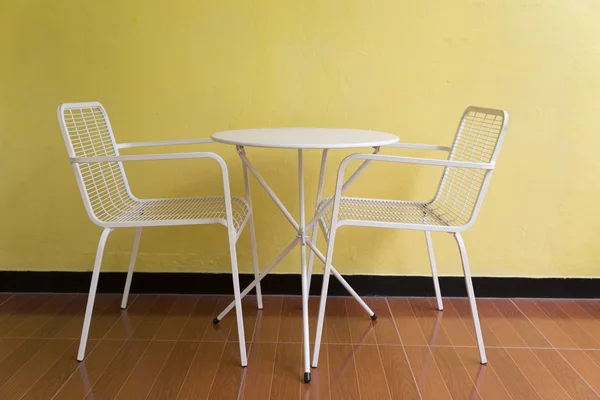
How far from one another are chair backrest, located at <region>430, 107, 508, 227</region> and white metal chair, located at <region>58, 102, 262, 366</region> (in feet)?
2.70

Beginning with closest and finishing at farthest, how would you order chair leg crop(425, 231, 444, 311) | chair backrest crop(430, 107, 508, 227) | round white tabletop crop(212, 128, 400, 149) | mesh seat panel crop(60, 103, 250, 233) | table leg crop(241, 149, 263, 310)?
1. round white tabletop crop(212, 128, 400, 149)
2. mesh seat panel crop(60, 103, 250, 233)
3. chair backrest crop(430, 107, 508, 227)
4. table leg crop(241, 149, 263, 310)
5. chair leg crop(425, 231, 444, 311)

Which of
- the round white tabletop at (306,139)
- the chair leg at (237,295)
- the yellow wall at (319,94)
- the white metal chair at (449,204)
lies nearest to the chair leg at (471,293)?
the white metal chair at (449,204)

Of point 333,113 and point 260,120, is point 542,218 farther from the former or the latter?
point 260,120

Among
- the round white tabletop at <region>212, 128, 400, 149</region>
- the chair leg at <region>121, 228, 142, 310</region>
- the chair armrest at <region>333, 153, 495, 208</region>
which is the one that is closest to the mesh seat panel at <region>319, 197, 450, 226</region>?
the chair armrest at <region>333, 153, 495, 208</region>

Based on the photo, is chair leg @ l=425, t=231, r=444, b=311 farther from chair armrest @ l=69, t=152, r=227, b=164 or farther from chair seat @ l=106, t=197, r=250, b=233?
chair armrest @ l=69, t=152, r=227, b=164

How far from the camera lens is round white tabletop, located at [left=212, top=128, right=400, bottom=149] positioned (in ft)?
4.69

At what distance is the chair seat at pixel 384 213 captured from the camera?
1.68 m

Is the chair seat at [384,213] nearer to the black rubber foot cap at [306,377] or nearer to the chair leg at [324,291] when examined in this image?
the chair leg at [324,291]

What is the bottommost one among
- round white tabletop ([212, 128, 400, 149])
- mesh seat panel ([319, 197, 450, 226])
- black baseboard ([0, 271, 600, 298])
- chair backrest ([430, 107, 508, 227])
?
black baseboard ([0, 271, 600, 298])

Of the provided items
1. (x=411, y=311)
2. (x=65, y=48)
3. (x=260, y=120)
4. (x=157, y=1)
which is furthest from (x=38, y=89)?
(x=411, y=311)

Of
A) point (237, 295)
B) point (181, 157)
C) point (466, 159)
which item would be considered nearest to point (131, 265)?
point (237, 295)

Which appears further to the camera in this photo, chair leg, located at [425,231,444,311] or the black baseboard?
the black baseboard

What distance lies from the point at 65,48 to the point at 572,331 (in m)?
2.53

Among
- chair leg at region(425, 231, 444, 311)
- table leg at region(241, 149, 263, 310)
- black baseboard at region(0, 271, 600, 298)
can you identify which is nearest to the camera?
table leg at region(241, 149, 263, 310)
